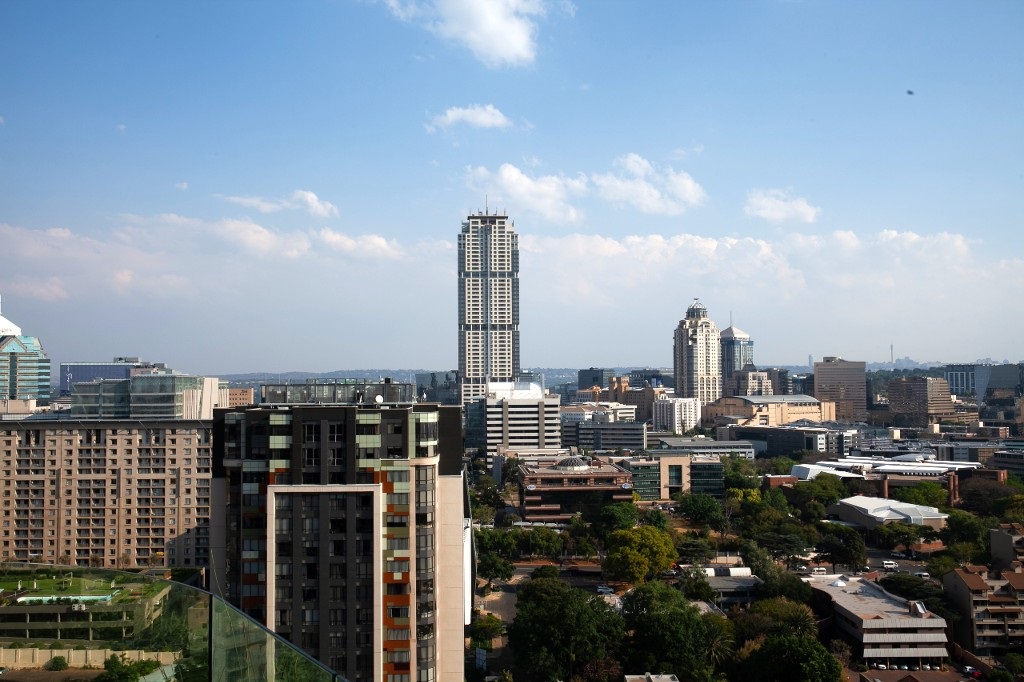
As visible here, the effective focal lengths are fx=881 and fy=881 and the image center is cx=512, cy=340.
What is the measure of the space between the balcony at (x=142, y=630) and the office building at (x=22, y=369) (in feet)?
189

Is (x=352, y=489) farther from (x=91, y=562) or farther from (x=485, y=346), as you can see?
(x=485, y=346)

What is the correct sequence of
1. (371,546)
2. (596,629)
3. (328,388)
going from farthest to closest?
(596,629), (328,388), (371,546)

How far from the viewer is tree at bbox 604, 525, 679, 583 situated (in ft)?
78.9

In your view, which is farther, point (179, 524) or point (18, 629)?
point (179, 524)

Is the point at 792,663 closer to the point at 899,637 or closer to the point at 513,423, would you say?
the point at 899,637

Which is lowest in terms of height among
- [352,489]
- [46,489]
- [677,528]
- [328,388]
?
[677,528]

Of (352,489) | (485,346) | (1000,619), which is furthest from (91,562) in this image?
(485,346)

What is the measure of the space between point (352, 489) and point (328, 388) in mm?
2805

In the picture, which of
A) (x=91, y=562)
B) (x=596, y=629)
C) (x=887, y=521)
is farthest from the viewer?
(x=887, y=521)

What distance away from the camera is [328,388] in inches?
529

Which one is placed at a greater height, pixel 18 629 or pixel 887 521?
pixel 18 629

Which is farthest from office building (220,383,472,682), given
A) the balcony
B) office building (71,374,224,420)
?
office building (71,374,224,420)

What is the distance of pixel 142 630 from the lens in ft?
8.61

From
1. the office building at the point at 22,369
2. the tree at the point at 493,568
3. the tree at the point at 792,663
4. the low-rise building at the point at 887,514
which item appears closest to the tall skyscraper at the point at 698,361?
the low-rise building at the point at 887,514
